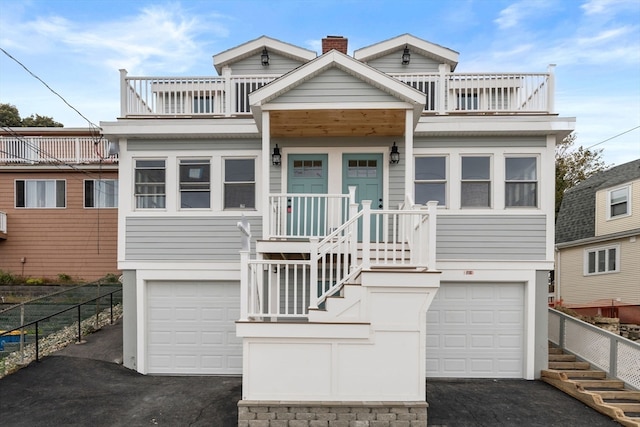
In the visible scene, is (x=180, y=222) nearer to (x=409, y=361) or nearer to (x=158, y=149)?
(x=158, y=149)

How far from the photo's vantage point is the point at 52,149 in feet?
49.2

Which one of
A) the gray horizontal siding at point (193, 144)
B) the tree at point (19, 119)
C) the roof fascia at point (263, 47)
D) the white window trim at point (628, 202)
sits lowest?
the white window trim at point (628, 202)

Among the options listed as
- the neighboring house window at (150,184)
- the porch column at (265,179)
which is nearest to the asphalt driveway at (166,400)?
the porch column at (265,179)

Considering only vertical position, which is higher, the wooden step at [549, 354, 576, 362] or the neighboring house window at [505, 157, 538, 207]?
the neighboring house window at [505, 157, 538, 207]

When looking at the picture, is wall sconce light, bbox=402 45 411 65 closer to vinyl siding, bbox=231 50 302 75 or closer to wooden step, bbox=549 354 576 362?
vinyl siding, bbox=231 50 302 75

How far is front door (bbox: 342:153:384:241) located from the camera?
7965 millimetres

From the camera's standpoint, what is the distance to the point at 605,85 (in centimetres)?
1648

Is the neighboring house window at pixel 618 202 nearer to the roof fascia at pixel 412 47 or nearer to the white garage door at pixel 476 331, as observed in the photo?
the roof fascia at pixel 412 47

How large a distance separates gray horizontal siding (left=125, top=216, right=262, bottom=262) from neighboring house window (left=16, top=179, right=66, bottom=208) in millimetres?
9070

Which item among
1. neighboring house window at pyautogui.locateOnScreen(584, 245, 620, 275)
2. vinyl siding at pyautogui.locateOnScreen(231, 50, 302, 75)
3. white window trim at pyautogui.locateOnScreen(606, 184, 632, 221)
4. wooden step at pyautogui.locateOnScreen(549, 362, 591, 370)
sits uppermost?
vinyl siding at pyautogui.locateOnScreen(231, 50, 302, 75)

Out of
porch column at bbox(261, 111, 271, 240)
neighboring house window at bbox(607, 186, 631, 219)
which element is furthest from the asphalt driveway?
neighboring house window at bbox(607, 186, 631, 219)

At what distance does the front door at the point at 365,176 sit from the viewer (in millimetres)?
7965

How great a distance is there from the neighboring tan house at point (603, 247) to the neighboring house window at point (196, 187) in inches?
530

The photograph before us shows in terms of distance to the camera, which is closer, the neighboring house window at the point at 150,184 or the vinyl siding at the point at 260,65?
the neighboring house window at the point at 150,184
